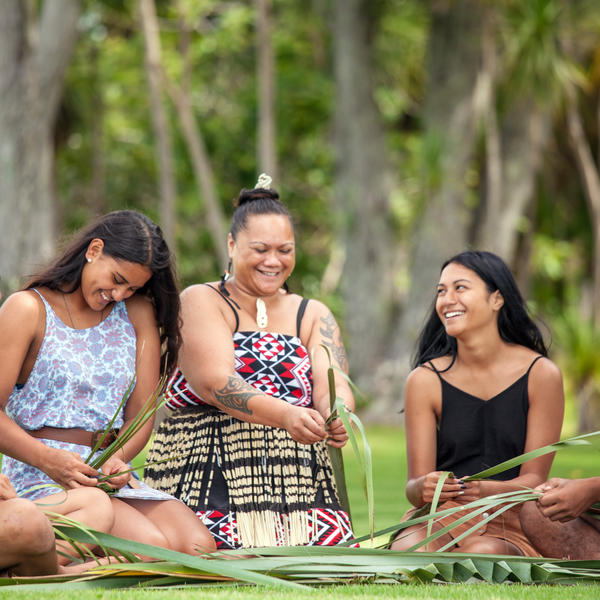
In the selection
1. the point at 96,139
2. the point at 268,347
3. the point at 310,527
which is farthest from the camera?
the point at 96,139

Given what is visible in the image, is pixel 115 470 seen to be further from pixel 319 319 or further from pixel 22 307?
pixel 319 319

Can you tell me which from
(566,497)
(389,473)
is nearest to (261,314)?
(566,497)

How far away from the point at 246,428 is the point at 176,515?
49cm

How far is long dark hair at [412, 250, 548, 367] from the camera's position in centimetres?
453

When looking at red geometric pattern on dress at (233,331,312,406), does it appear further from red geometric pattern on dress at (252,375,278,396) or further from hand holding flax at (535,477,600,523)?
hand holding flax at (535,477,600,523)

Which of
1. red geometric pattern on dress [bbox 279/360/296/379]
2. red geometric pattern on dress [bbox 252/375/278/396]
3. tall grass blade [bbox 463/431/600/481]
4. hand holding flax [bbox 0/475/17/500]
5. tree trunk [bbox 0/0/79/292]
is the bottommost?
tall grass blade [bbox 463/431/600/481]

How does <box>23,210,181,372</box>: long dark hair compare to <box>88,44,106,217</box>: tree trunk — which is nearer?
<box>23,210,181,372</box>: long dark hair

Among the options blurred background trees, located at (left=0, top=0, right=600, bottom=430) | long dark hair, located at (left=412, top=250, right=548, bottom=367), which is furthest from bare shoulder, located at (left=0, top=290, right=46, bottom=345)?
blurred background trees, located at (left=0, top=0, right=600, bottom=430)

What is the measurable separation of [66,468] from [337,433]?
106 cm

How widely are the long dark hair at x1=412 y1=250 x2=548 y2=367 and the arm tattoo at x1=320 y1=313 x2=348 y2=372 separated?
0.34 meters

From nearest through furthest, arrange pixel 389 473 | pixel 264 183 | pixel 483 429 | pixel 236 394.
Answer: pixel 236 394 → pixel 483 429 → pixel 264 183 → pixel 389 473

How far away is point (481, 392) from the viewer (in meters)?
4.45

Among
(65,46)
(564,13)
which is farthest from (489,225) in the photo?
(65,46)

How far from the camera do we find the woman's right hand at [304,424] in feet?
13.0
